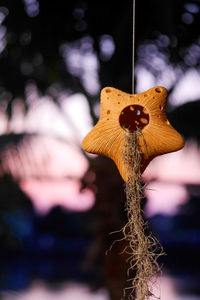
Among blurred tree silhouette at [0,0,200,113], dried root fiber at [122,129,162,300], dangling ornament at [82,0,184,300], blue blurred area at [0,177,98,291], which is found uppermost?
blurred tree silhouette at [0,0,200,113]

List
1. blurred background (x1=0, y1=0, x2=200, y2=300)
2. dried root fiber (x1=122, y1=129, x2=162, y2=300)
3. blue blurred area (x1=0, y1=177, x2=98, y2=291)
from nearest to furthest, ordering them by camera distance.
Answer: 1. dried root fiber (x1=122, y1=129, x2=162, y2=300)
2. blurred background (x1=0, y1=0, x2=200, y2=300)
3. blue blurred area (x1=0, y1=177, x2=98, y2=291)

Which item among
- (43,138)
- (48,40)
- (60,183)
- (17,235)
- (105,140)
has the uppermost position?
(48,40)

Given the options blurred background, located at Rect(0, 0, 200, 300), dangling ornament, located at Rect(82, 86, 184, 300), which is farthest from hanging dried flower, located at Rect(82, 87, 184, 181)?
blurred background, located at Rect(0, 0, 200, 300)

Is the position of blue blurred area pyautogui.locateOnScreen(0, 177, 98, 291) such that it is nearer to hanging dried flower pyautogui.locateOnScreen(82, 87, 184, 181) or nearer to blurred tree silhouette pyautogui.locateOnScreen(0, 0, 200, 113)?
blurred tree silhouette pyautogui.locateOnScreen(0, 0, 200, 113)

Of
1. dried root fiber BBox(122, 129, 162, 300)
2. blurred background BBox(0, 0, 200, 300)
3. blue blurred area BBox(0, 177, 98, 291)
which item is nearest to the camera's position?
dried root fiber BBox(122, 129, 162, 300)

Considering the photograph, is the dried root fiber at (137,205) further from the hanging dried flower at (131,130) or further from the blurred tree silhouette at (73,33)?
the blurred tree silhouette at (73,33)

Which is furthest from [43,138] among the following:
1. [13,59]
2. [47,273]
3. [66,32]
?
[47,273]

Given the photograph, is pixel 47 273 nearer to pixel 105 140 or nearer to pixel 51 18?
pixel 51 18

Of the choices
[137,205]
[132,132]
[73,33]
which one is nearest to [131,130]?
[132,132]
